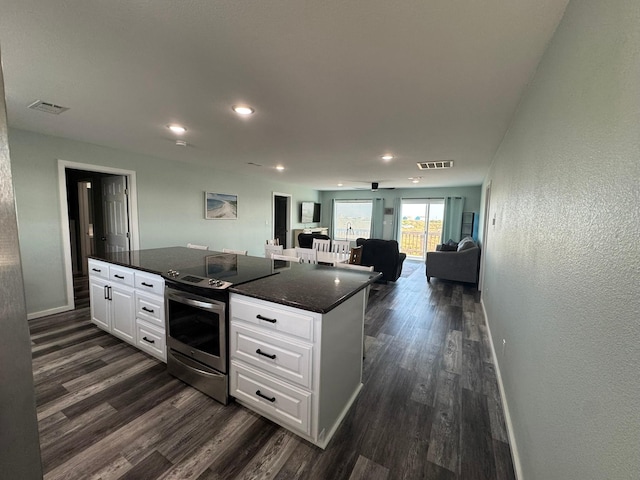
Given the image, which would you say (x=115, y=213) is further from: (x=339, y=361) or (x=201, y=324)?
(x=339, y=361)

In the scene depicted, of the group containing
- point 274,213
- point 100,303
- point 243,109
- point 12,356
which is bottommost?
point 100,303

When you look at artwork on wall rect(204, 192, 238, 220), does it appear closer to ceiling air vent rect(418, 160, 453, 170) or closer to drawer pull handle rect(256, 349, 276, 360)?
ceiling air vent rect(418, 160, 453, 170)

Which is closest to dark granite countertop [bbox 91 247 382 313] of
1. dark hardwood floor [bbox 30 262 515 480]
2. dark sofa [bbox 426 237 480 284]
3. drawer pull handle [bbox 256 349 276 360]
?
drawer pull handle [bbox 256 349 276 360]

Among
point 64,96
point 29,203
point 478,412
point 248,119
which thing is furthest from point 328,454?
point 29,203

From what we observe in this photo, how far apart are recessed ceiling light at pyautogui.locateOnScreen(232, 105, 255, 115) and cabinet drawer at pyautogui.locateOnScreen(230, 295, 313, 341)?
157cm

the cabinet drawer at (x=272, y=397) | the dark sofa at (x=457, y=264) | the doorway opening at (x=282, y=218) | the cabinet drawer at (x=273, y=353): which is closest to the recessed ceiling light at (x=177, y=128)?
the cabinet drawer at (x=273, y=353)

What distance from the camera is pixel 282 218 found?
8062 millimetres

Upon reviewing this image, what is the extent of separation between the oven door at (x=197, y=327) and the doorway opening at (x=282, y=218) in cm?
558

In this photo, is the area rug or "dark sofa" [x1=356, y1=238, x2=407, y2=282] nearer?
"dark sofa" [x1=356, y1=238, x2=407, y2=282]

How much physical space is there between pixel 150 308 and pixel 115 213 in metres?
2.88

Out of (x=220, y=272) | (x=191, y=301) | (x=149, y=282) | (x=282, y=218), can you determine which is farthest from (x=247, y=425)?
(x=282, y=218)

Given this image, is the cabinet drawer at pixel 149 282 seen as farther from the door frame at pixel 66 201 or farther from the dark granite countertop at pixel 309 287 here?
the door frame at pixel 66 201

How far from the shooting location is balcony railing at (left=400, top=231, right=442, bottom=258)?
27.3ft

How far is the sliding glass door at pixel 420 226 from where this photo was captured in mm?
8258
